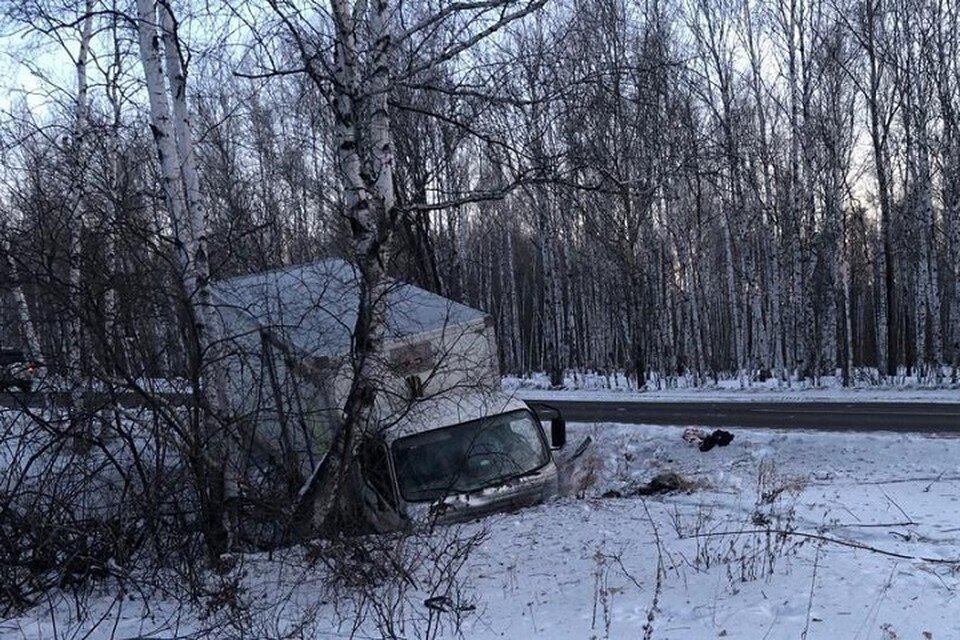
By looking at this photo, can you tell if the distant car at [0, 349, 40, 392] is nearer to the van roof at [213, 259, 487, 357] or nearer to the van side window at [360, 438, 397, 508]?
the van roof at [213, 259, 487, 357]

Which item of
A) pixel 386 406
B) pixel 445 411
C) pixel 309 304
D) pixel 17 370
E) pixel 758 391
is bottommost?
pixel 758 391

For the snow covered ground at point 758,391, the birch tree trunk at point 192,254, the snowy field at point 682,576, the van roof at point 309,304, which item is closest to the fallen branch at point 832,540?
the snowy field at point 682,576

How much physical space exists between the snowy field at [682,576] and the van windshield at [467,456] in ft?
1.62

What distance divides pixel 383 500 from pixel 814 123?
2136cm

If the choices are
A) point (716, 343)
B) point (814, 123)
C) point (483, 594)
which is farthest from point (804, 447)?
point (716, 343)

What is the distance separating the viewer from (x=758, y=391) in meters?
22.2

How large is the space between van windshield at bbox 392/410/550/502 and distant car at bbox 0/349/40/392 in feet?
11.2

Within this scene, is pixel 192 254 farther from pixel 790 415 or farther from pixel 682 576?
pixel 790 415

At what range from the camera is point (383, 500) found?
7992mm

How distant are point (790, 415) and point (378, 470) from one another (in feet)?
35.2

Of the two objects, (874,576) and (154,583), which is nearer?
(874,576)

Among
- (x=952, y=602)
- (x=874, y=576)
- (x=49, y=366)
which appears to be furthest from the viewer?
(x=49, y=366)

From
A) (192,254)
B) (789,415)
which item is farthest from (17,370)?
(789,415)

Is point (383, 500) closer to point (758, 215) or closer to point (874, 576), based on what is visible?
point (874, 576)
